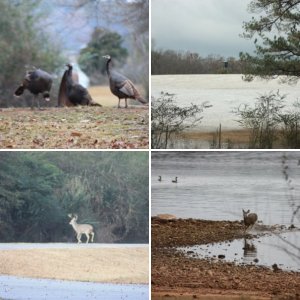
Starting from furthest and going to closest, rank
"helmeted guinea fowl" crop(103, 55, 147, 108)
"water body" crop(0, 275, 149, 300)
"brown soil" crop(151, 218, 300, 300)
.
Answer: "helmeted guinea fowl" crop(103, 55, 147, 108)
"water body" crop(0, 275, 149, 300)
"brown soil" crop(151, 218, 300, 300)

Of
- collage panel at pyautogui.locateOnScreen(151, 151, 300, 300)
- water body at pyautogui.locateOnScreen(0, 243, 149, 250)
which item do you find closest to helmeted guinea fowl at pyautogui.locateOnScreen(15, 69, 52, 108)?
collage panel at pyautogui.locateOnScreen(151, 151, 300, 300)

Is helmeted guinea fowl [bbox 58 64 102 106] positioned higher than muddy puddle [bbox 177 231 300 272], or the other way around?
helmeted guinea fowl [bbox 58 64 102 106]

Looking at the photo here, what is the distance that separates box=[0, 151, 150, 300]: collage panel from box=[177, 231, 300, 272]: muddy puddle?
358 millimetres

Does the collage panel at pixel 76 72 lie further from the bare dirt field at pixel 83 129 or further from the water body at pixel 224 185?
the water body at pixel 224 185

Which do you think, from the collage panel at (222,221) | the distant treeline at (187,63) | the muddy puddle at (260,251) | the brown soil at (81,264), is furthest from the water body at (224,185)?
the distant treeline at (187,63)

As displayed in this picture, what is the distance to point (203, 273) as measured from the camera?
4730 millimetres

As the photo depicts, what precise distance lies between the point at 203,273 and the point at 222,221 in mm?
326


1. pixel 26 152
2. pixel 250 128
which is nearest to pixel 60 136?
A: pixel 26 152

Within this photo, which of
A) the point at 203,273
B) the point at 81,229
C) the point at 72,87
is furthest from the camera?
the point at 72,87

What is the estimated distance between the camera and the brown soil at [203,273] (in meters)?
4.66

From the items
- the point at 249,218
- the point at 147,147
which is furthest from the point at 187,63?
the point at 249,218

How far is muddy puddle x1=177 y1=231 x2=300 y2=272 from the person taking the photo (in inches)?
186

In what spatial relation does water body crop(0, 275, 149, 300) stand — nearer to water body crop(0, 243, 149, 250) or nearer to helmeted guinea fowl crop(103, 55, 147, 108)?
water body crop(0, 243, 149, 250)

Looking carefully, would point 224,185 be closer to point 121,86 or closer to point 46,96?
point 121,86
